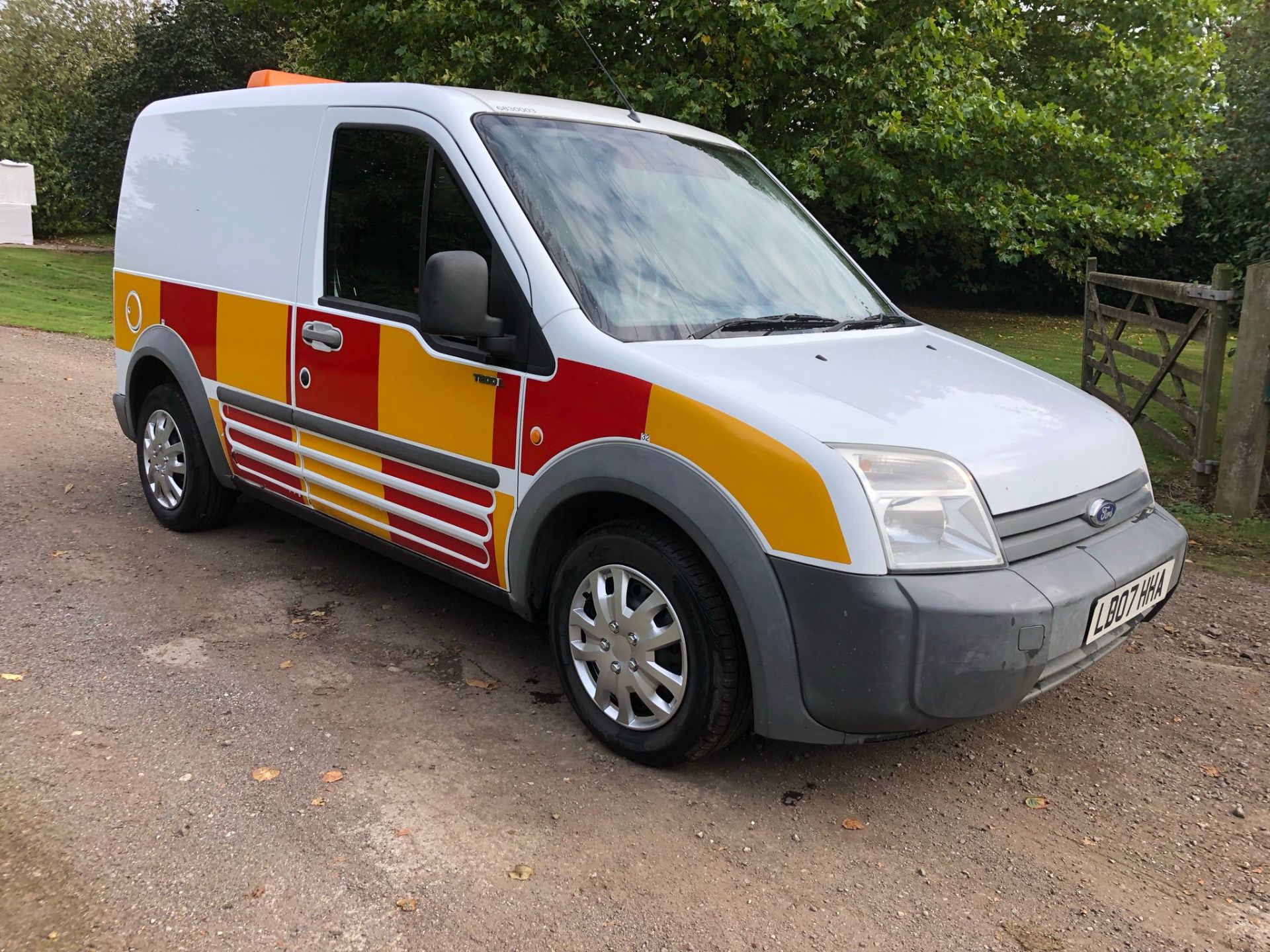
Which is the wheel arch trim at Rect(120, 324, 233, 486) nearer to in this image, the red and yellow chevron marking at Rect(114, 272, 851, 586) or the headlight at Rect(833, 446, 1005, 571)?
the red and yellow chevron marking at Rect(114, 272, 851, 586)

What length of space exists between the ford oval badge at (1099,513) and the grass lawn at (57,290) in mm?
11647

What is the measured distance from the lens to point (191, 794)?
307 cm

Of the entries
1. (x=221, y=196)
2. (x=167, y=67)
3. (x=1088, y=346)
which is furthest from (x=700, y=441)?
(x=167, y=67)

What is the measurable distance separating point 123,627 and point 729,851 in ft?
A: 8.61

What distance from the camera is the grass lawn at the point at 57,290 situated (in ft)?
43.0

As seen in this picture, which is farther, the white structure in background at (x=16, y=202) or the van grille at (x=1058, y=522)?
the white structure in background at (x=16, y=202)

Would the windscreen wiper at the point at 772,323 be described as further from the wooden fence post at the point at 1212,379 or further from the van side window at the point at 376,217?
the wooden fence post at the point at 1212,379

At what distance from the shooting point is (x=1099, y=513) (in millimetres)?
3164

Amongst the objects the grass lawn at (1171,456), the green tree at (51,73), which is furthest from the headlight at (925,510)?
the green tree at (51,73)

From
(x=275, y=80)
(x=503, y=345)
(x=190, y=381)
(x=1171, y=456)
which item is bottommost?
(x=1171, y=456)

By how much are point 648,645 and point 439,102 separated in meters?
1.97

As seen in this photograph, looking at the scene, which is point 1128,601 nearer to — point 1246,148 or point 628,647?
point 628,647

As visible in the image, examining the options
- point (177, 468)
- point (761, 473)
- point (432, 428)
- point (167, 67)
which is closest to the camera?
point (761, 473)

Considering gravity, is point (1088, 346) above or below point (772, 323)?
below
